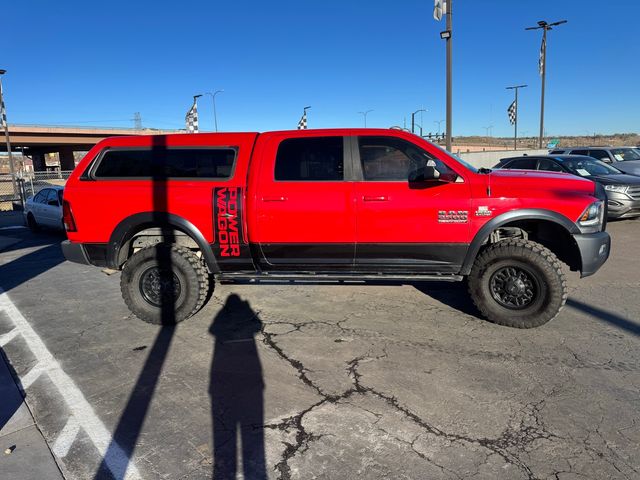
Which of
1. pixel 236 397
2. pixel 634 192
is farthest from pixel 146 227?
pixel 634 192

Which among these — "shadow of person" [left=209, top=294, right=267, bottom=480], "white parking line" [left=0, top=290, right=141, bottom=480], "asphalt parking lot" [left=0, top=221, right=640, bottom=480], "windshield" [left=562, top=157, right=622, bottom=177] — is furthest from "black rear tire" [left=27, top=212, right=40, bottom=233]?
"windshield" [left=562, top=157, right=622, bottom=177]

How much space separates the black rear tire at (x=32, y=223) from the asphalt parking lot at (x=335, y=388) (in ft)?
26.3

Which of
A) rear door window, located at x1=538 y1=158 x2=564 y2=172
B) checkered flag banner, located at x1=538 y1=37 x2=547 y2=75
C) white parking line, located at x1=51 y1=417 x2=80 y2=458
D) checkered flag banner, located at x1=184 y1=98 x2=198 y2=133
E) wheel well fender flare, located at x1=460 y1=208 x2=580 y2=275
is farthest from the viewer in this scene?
checkered flag banner, located at x1=538 y1=37 x2=547 y2=75

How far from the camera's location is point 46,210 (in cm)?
1195

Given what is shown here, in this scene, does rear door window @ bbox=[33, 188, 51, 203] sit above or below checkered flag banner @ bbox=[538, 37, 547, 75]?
below

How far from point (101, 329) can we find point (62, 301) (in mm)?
1538

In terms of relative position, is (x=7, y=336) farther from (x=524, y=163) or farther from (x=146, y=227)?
(x=524, y=163)

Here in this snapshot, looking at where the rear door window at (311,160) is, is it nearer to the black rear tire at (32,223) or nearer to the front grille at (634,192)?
the front grille at (634,192)

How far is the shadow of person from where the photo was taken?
2605mm

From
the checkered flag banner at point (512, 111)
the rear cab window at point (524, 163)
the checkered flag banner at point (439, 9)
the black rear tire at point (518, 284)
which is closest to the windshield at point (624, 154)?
the rear cab window at point (524, 163)

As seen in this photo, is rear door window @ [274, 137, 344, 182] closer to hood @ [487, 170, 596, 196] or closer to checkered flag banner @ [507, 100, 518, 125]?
hood @ [487, 170, 596, 196]

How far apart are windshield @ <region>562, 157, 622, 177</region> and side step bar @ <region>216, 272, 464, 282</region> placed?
7.85 meters

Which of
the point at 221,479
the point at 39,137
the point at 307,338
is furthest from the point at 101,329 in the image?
the point at 39,137

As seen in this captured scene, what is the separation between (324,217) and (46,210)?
1054 centimetres
